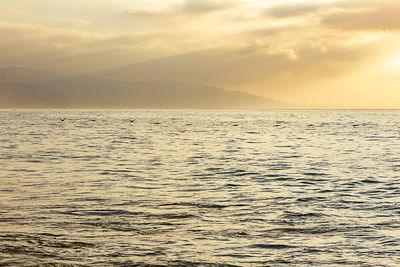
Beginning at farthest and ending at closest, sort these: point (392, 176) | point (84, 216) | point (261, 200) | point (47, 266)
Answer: point (392, 176), point (261, 200), point (84, 216), point (47, 266)

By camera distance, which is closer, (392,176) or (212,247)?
(212,247)

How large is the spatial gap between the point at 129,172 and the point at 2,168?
7187 millimetres

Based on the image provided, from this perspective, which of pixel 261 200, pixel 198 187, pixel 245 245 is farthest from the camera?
pixel 198 187

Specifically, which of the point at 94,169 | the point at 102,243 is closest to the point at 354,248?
the point at 102,243

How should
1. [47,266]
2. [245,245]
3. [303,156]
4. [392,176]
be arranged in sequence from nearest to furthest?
[47,266], [245,245], [392,176], [303,156]

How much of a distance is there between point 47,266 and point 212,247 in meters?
3.85

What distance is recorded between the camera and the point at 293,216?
1741 centimetres

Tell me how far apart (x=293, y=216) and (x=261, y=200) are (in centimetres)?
328

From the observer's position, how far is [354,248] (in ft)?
43.9

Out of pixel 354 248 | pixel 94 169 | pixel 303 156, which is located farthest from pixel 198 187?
pixel 303 156

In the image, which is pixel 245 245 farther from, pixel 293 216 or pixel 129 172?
pixel 129 172

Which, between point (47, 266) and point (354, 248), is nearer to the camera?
point (47, 266)

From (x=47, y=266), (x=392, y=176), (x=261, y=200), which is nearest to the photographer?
(x=47, y=266)

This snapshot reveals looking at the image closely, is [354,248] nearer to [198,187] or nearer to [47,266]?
[47,266]
